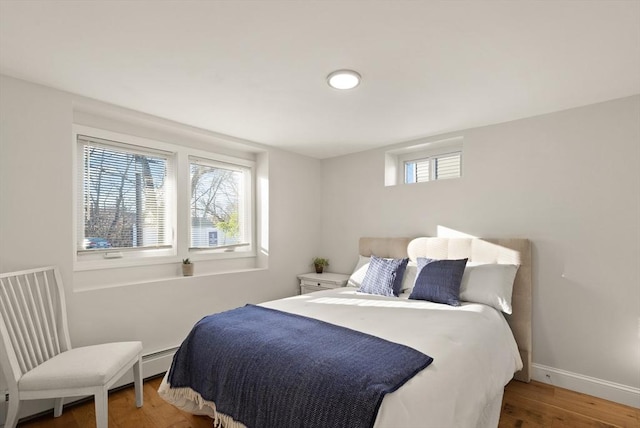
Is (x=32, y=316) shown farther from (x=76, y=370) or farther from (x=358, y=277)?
(x=358, y=277)

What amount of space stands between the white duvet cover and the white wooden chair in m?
0.36

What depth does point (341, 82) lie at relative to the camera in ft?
7.50

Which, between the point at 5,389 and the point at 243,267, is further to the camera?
the point at 243,267

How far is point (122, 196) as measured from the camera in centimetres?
309

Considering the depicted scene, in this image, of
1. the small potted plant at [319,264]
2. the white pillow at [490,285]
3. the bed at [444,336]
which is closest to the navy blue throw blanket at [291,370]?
the bed at [444,336]

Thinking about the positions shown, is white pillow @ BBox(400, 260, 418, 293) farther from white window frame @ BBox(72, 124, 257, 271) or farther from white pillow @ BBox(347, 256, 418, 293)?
white window frame @ BBox(72, 124, 257, 271)

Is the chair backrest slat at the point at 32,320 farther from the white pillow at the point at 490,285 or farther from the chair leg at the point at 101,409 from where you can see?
the white pillow at the point at 490,285

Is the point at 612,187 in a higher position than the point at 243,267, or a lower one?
higher

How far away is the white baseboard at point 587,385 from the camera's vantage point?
98.4 inches

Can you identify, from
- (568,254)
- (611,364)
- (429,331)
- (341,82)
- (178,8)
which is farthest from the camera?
(568,254)

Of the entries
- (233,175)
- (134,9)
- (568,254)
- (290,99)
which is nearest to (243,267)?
(233,175)

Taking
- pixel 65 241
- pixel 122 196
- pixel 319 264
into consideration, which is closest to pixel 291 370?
pixel 65 241

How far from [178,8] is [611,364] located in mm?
3747

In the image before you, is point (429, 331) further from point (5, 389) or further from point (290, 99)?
point (5, 389)
